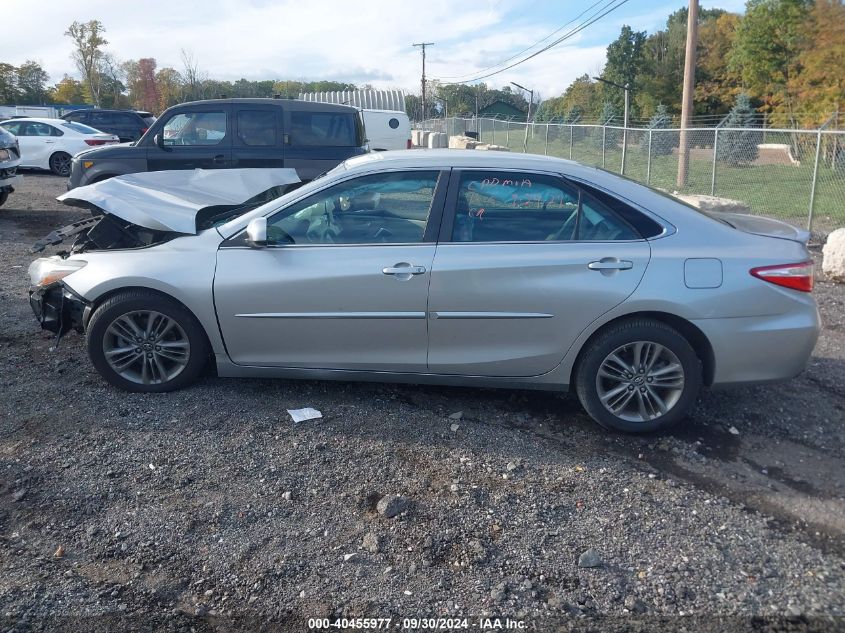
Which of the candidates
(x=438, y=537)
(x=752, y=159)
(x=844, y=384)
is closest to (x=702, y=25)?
(x=752, y=159)

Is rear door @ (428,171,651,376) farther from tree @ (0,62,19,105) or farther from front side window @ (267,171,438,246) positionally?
tree @ (0,62,19,105)

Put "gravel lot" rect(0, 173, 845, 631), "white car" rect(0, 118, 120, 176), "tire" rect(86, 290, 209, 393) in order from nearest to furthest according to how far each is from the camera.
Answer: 1. "gravel lot" rect(0, 173, 845, 631)
2. "tire" rect(86, 290, 209, 393)
3. "white car" rect(0, 118, 120, 176)

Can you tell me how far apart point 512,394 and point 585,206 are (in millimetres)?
1396

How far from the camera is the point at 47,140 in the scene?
61.2 ft

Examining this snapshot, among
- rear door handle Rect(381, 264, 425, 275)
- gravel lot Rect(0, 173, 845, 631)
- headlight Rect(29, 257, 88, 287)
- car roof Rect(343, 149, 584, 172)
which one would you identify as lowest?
gravel lot Rect(0, 173, 845, 631)

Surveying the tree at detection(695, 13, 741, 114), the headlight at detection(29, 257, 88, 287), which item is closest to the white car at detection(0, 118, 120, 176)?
the headlight at detection(29, 257, 88, 287)

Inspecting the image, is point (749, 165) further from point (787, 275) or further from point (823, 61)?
point (787, 275)

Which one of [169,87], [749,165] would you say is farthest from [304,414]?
[169,87]

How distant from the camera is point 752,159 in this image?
58.7 ft

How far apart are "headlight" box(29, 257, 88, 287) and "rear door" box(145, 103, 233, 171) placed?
5557mm

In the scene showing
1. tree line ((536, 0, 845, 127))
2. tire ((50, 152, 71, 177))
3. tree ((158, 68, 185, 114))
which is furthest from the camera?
tree ((158, 68, 185, 114))

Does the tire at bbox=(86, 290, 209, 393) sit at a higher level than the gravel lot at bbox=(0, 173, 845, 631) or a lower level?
higher

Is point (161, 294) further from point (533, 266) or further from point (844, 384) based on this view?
point (844, 384)

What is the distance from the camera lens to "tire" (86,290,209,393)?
4633mm
